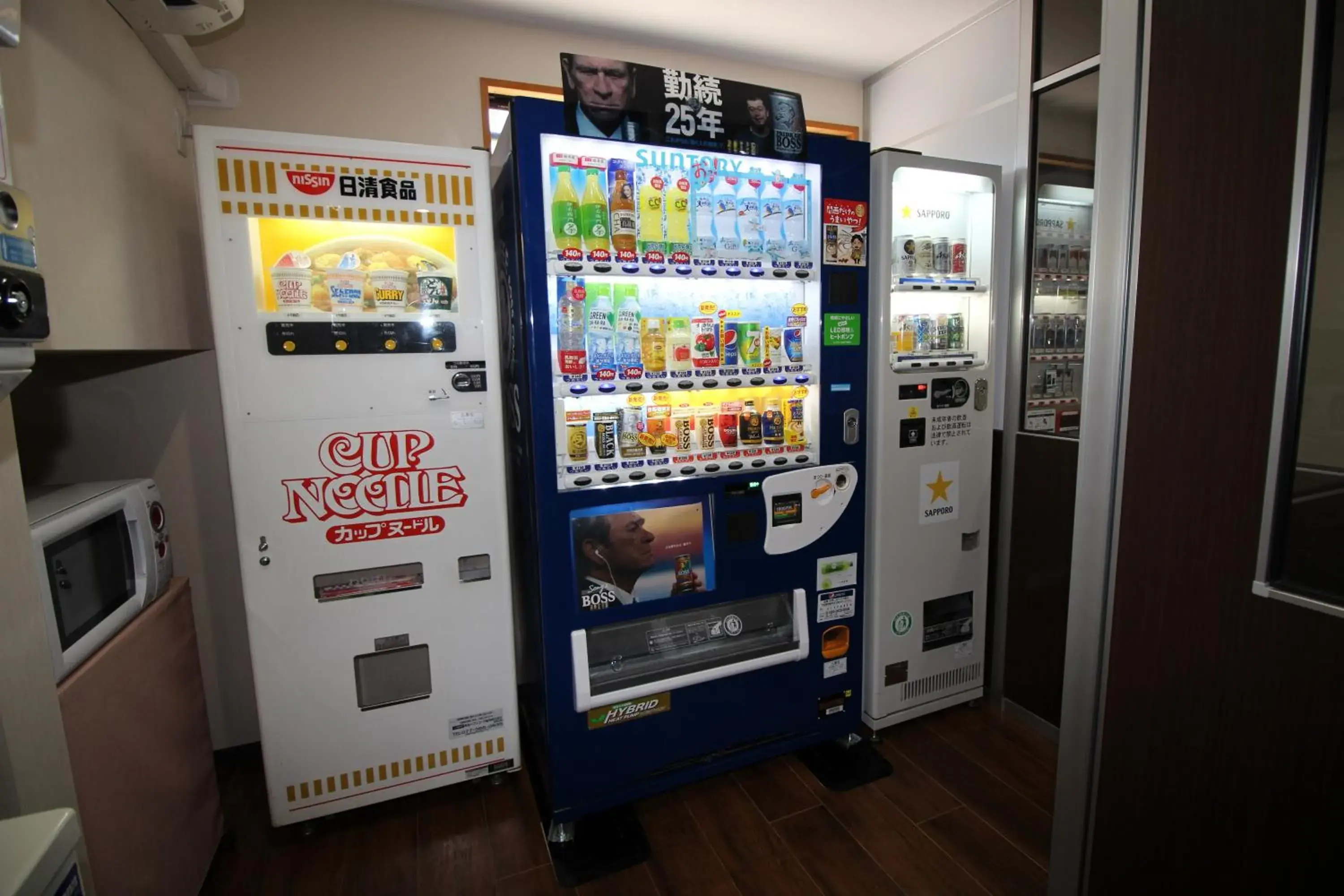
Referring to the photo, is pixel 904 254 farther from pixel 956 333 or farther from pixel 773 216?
pixel 773 216

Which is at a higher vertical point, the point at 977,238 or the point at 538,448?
the point at 977,238

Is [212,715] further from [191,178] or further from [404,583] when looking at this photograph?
[191,178]

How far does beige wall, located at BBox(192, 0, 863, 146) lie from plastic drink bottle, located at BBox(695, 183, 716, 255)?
43.4 inches

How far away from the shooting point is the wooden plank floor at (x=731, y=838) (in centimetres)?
185

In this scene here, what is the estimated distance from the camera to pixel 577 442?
1.93m

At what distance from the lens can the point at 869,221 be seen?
2250mm

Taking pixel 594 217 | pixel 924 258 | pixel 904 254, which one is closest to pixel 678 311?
pixel 594 217

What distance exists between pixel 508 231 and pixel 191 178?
4.04 ft

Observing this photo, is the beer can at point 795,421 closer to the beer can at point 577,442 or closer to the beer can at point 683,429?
the beer can at point 683,429

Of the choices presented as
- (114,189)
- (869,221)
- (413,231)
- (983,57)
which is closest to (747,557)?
(869,221)

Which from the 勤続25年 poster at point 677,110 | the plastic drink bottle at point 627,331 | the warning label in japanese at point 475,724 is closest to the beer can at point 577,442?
the plastic drink bottle at point 627,331

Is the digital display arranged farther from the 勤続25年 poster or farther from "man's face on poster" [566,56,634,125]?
"man's face on poster" [566,56,634,125]

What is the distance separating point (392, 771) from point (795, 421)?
5.93 feet

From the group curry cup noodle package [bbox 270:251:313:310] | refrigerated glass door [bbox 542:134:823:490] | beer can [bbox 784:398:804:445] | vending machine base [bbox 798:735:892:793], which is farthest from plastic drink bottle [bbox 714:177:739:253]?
vending machine base [bbox 798:735:892:793]
